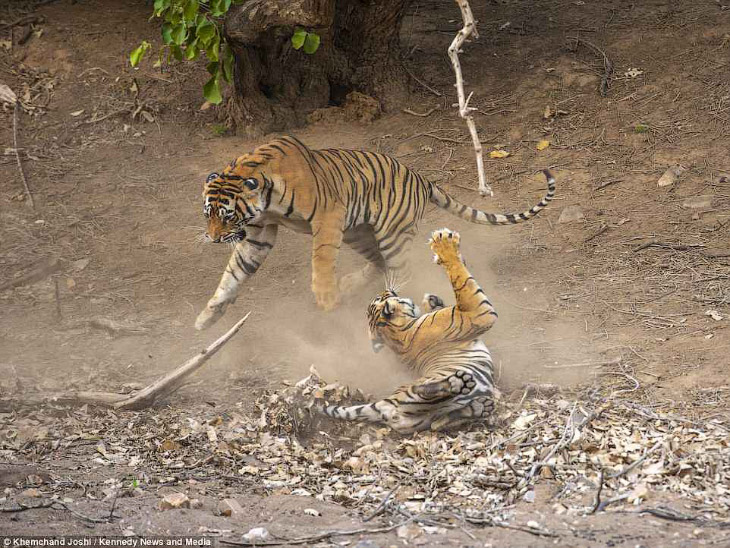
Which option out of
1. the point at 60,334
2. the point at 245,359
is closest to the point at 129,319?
the point at 60,334

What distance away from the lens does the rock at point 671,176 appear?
751 centimetres

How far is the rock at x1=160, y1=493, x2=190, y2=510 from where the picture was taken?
3.79m

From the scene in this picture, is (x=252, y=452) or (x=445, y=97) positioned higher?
(x=445, y=97)

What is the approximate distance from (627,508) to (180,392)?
2882mm

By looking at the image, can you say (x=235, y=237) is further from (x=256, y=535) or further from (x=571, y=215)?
(x=571, y=215)

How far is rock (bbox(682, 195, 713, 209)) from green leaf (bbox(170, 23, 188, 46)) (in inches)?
166

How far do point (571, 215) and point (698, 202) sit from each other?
102 centimetres

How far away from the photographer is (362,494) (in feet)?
13.3

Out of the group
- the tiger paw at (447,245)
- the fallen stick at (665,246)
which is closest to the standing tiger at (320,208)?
the tiger paw at (447,245)

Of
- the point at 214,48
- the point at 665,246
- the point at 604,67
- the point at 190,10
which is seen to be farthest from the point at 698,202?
the point at 190,10

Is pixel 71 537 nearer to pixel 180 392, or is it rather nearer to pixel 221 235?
pixel 180 392

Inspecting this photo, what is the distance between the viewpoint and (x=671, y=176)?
7547mm

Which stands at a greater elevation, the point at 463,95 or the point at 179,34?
the point at 179,34

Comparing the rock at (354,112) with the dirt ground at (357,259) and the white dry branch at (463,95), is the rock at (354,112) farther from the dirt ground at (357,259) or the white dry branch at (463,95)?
the white dry branch at (463,95)
